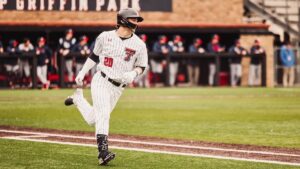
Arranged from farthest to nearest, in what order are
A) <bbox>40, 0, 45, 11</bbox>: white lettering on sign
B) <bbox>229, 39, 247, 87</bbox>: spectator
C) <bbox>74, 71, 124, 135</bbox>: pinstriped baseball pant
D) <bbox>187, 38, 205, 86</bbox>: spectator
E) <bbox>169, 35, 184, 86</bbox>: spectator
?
<bbox>40, 0, 45, 11</bbox>: white lettering on sign, <bbox>229, 39, 247, 87</bbox>: spectator, <bbox>187, 38, 205, 86</bbox>: spectator, <bbox>169, 35, 184, 86</bbox>: spectator, <bbox>74, 71, 124, 135</bbox>: pinstriped baseball pant

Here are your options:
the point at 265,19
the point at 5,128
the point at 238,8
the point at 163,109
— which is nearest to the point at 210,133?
the point at 5,128

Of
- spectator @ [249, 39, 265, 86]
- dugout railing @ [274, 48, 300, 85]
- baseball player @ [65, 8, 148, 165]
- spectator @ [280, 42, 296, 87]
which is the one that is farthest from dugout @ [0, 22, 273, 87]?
baseball player @ [65, 8, 148, 165]

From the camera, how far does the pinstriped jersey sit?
9742mm

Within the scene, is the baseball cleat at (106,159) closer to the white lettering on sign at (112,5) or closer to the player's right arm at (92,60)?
the player's right arm at (92,60)

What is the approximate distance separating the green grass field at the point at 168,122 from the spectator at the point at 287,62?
1016cm

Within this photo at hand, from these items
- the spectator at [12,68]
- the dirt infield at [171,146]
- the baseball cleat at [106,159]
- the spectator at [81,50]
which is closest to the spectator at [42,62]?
the spectator at [12,68]

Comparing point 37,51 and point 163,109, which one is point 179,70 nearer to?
point 37,51

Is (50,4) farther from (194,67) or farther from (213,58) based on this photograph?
(213,58)

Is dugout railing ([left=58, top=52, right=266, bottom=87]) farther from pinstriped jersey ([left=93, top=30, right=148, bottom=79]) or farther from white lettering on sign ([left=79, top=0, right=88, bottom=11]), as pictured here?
pinstriped jersey ([left=93, top=30, right=148, bottom=79])

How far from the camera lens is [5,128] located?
14.1 metres

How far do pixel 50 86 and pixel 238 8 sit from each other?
1238 centimetres

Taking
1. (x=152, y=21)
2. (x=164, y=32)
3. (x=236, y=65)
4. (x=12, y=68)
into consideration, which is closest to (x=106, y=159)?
(x=12, y=68)

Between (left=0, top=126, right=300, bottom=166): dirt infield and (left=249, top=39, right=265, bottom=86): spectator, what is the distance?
22932 millimetres

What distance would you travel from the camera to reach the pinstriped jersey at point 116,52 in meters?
9.74
